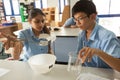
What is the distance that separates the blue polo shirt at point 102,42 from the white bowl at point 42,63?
32 cm

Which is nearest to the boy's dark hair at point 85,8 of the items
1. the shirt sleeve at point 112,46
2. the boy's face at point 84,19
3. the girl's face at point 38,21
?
the boy's face at point 84,19

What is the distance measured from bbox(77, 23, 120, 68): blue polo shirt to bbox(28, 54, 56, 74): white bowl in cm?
32

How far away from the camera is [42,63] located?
113cm

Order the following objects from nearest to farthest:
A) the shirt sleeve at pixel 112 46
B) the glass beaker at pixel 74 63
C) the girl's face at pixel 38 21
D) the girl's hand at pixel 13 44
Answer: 1. the shirt sleeve at pixel 112 46
2. the glass beaker at pixel 74 63
3. the girl's hand at pixel 13 44
4. the girl's face at pixel 38 21

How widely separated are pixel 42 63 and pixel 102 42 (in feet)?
1.54

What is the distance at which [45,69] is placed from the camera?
102cm

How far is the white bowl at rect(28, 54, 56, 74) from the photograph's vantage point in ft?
3.33

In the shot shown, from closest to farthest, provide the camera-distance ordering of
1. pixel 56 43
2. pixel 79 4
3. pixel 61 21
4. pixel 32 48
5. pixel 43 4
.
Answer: pixel 79 4 → pixel 32 48 → pixel 56 43 → pixel 61 21 → pixel 43 4

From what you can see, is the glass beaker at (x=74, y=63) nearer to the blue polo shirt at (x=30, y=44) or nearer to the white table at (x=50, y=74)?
the white table at (x=50, y=74)

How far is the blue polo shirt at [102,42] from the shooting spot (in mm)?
930

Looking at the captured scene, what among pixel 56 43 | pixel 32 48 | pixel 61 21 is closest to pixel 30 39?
pixel 32 48

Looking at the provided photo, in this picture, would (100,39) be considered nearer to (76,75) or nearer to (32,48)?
(76,75)

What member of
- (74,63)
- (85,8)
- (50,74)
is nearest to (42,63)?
(50,74)

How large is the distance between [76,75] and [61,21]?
3.66 metres
